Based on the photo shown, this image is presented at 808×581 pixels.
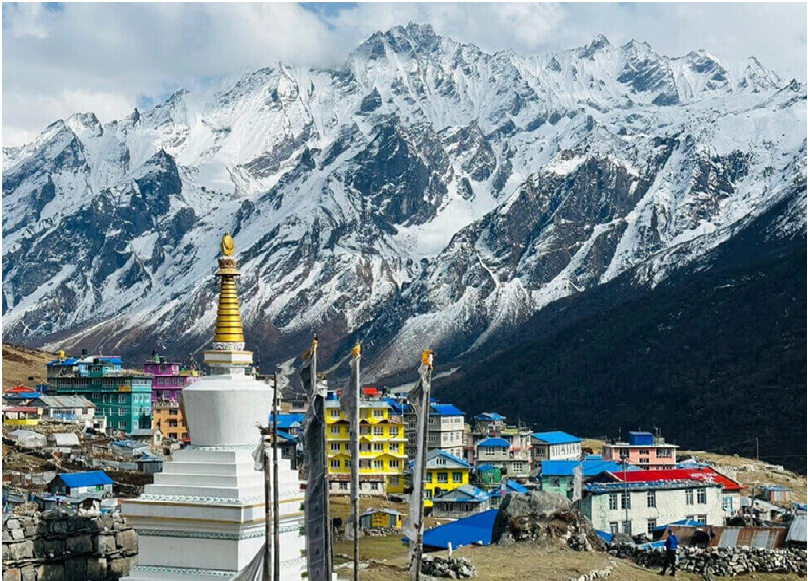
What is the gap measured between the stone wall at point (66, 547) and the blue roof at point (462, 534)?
63.5 feet

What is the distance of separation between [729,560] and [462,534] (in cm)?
1368

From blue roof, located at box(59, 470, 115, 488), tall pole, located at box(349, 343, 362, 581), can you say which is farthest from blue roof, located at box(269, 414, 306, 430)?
tall pole, located at box(349, 343, 362, 581)

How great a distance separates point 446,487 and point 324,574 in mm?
80538

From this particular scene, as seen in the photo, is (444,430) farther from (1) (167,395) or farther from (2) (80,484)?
(1) (167,395)

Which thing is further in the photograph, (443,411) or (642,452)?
(443,411)

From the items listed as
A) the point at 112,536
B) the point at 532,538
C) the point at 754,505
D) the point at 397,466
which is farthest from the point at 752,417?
the point at 112,536

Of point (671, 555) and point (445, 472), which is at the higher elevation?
point (445, 472)

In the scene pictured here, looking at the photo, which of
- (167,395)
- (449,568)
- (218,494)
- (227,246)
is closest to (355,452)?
(218,494)

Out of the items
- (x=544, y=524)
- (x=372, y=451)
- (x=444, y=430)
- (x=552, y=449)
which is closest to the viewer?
(x=544, y=524)

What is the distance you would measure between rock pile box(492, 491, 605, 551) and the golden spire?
21.0m

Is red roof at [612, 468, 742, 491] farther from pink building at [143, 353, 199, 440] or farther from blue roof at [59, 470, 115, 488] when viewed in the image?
pink building at [143, 353, 199, 440]

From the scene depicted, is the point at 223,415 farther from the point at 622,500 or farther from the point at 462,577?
the point at 622,500

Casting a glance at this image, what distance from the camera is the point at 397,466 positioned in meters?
116

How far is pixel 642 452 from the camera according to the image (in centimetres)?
11956
